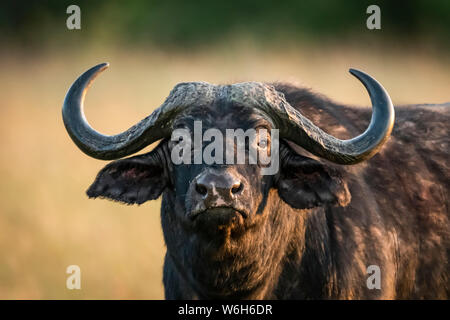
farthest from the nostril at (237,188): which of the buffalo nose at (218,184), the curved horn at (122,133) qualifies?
the curved horn at (122,133)

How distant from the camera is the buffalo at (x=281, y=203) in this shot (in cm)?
530

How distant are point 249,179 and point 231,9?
837 inches

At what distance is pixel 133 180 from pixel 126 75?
11.5m

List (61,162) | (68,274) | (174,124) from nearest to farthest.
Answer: (174,124), (68,274), (61,162)

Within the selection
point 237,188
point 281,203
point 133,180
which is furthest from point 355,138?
point 133,180

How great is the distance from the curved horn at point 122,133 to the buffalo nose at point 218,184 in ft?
3.00

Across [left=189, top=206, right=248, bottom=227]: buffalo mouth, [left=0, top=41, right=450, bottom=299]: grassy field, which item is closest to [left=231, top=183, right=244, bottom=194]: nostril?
[left=189, top=206, right=248, bottom=227]: buffalo mouth

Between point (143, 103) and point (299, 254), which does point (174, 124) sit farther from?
point (143, 103)

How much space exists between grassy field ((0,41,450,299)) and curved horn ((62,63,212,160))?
1.37 metres

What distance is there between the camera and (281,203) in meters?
5.73

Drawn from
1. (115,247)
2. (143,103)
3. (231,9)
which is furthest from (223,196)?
(231,9)

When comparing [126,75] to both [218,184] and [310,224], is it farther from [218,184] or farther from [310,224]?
[218,184]

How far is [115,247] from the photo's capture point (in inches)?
425

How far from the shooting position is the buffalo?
209 inches
